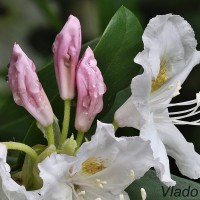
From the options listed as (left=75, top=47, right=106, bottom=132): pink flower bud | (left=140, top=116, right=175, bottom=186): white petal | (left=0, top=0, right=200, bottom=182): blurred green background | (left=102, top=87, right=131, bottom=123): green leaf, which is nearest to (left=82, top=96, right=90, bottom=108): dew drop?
(left=75, top=47, right=106, bottom=132): pink flower bud

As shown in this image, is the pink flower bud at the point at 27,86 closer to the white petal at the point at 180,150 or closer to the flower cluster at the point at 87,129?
the flower cluster at the point at 87,129

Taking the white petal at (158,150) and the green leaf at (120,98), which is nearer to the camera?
the white petal at (158,150)

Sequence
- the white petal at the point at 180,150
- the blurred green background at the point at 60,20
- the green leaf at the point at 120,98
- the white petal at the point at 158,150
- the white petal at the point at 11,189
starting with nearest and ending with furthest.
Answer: the white petal at the point at 11,189, the white petal at the point at 158,150, the white petal at the point at 180,150, the green leaf at the point at 120,98, the blurred green background at the point at 60,20

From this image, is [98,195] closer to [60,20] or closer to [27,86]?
[27,86]

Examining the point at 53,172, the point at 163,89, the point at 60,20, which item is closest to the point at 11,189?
the point at 53,172

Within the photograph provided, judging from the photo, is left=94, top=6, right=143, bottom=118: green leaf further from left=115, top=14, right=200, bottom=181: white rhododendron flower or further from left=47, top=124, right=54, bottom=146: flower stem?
left=47, top=124, right=54, bottom=146: flower stem

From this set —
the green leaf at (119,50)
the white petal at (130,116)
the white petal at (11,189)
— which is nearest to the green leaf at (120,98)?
the green leaf at (119,50)

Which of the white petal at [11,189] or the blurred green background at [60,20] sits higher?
the white petal at [11,189]
